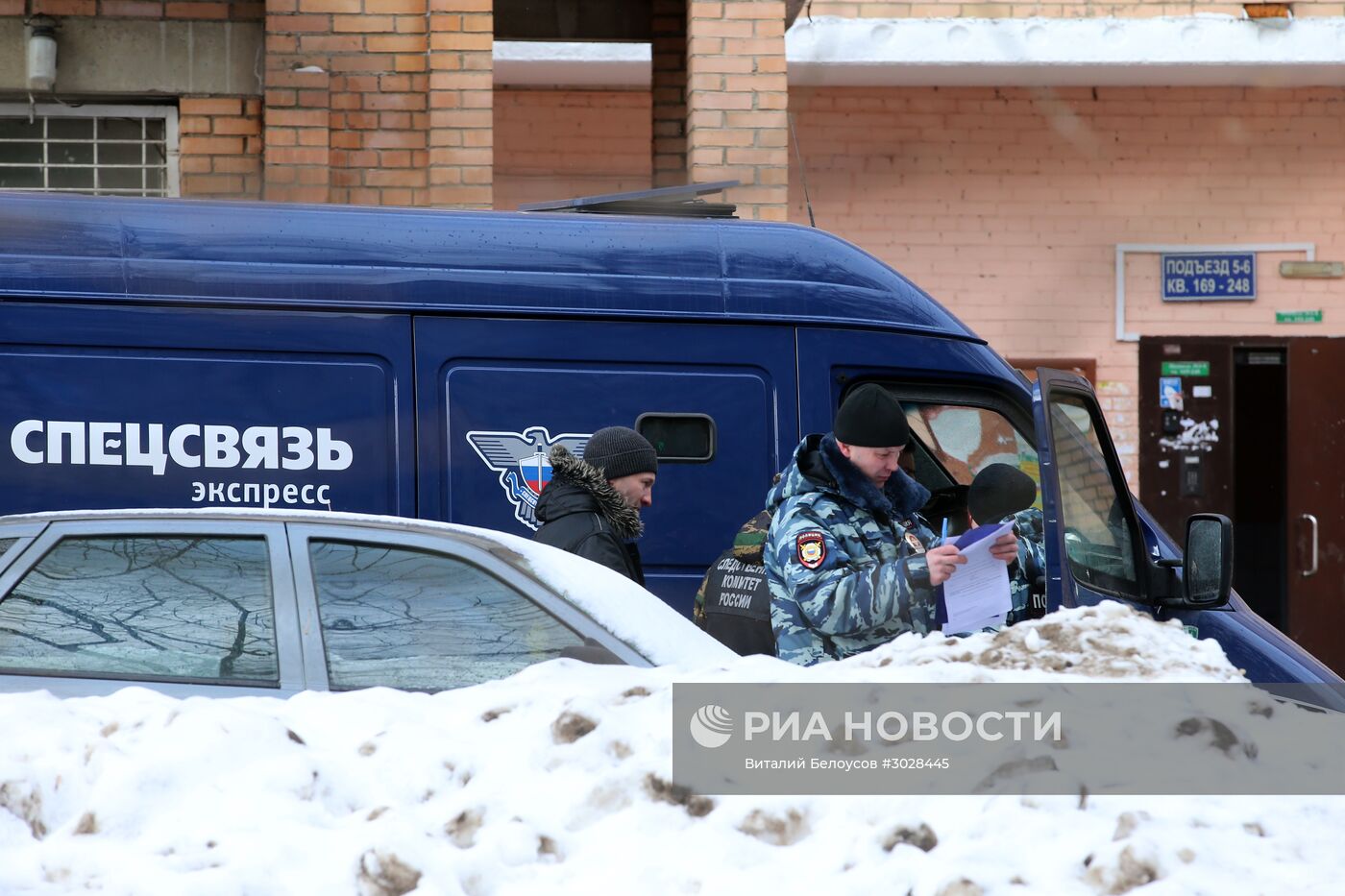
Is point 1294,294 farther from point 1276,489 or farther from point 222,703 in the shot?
point 222,703

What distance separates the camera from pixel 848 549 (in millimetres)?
4363

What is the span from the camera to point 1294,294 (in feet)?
38.0

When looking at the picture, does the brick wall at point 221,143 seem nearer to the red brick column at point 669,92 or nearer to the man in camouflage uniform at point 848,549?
the red brick column at point 669,92

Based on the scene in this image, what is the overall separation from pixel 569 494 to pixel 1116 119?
780 centimetres

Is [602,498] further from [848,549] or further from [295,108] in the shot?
[295,108]

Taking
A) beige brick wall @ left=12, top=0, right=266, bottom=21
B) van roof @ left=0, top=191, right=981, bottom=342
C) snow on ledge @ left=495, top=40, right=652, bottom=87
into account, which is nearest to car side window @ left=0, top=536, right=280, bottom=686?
van roof @ left=0, top=191, right=981, bottom=342

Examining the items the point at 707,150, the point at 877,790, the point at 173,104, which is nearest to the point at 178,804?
the point at 877,790

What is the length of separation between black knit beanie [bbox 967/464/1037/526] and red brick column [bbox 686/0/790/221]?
13.3 feet

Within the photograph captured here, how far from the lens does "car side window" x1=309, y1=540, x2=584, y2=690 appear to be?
3.61 meters

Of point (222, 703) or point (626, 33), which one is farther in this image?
point (626, 33)

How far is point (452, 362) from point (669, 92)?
4675 mm

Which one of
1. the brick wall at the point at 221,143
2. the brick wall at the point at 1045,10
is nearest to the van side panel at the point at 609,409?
the brick wall at the point at 221,143

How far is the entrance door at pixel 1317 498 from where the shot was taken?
10.9 meters

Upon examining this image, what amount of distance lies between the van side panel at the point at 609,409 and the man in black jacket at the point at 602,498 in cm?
50
